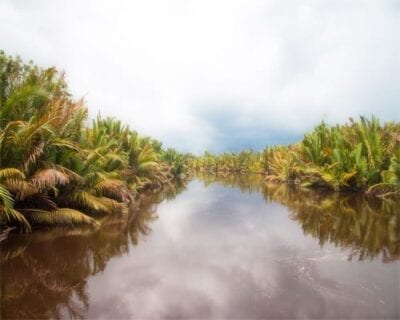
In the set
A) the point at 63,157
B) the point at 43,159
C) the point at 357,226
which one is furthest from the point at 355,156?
the point at 43,159

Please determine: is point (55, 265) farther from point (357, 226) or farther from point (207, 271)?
point (357, 226)

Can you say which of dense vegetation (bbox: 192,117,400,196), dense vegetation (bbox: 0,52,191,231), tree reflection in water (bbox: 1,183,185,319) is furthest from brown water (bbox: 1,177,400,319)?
dense vegetation (bbox: 192,117,400,196)

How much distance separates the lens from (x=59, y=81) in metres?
10.2

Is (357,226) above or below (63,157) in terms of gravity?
below

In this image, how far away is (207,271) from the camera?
5.48 meters

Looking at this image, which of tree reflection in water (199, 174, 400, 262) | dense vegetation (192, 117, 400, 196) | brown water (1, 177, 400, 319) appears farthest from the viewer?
dense vegetation (192, 117, 400, 196)

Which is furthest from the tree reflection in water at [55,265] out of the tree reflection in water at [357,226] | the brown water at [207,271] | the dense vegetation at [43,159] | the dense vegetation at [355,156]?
the dense vegetation at [355,156]

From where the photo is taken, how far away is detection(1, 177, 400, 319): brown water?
4.02 meters

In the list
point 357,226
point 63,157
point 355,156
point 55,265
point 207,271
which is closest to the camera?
point 207,271

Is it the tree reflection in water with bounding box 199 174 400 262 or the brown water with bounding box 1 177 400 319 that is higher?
the tree reflection in water with bounding box 199 174 400 262

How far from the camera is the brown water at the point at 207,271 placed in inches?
158

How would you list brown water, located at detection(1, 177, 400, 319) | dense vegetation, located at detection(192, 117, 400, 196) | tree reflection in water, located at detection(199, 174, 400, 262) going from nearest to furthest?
brown water, located at detection(1, 177, 400, 319), tree reflection in water, located at detection(199, 174, 400, 262), dense vegetation, located at detection(192, 117, 400, 196)

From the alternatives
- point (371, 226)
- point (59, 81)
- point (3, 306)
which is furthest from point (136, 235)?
point (371, 226)

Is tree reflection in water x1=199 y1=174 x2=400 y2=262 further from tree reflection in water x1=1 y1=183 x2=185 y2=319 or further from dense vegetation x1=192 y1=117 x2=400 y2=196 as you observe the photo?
tree reflection in water x1=1 y1=183 x2=185 y2=319
